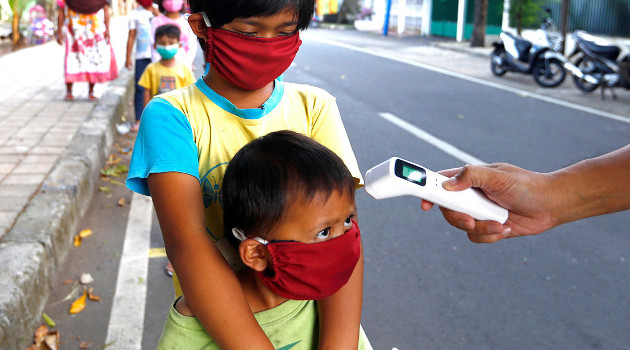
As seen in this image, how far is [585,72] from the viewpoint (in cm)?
1029

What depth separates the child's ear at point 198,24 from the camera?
1668 mm

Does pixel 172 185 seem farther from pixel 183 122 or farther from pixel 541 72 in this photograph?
pixel 541 72

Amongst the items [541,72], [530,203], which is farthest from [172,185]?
[541,72]

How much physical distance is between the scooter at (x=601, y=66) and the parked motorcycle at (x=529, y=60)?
1.49 ft

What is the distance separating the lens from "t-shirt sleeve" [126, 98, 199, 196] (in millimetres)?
1457

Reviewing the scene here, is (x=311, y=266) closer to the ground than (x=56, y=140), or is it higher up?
higher up

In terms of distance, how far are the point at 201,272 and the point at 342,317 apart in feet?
1.22

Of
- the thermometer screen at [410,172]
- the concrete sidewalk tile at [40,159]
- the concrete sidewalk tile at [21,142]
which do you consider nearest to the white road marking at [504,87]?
the concrete sidewalk tile at [40,159]

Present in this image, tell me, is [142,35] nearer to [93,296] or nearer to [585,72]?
[93,296]

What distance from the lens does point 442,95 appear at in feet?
33.6

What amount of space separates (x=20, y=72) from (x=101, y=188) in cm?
624

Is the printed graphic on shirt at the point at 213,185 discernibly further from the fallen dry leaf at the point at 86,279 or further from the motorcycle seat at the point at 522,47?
the motorcycle seat at the point at 522,47

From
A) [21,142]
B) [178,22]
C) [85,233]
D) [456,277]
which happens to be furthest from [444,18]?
[85,233]

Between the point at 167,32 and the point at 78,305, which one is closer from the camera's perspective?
the point at 78,305
